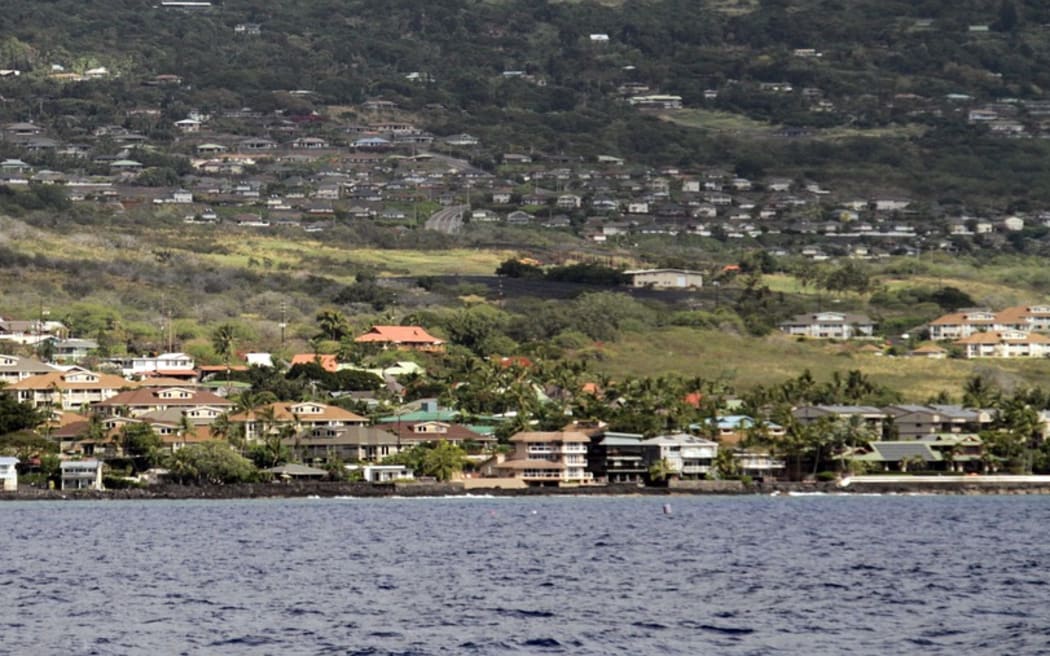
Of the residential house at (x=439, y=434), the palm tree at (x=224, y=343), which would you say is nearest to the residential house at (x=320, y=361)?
the palm tree at (x=224, y=343)

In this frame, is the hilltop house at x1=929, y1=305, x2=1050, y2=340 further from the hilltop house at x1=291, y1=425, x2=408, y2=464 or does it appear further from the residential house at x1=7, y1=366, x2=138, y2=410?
the residential house at x1=7, y1=366, x2=138, y2=410

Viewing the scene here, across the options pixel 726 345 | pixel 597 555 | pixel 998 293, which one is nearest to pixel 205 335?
pixel 726 345

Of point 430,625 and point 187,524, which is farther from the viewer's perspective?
point 187,524

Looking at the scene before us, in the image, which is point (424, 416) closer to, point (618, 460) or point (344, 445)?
point (344, 445)

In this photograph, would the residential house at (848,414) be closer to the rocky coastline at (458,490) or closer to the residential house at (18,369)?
the rocky coastline at (458,490)

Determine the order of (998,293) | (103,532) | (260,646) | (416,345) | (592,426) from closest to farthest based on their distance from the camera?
(260,646), (103,532), (592,426), (416,345), (998,293)

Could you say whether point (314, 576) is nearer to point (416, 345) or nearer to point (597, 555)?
point (597, 555)

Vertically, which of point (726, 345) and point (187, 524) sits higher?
point (726, 345)
